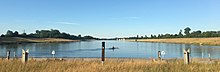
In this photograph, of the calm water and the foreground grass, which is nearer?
the foreground grass

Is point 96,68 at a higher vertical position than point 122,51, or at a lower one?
higher

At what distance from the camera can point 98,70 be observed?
35.0ft

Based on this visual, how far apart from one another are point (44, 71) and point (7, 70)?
3.89 ft

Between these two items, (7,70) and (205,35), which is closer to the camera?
(7,70)

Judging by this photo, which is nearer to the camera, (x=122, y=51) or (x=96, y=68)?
(x=96, y=68)

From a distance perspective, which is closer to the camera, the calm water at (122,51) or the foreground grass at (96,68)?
the foreground grass at (96,68)

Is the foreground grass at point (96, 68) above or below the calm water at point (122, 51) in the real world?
above

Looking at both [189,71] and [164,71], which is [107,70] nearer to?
[164,71]

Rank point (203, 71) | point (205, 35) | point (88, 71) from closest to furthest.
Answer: point (88, 71)
point (203, 71)
point (205, 35)

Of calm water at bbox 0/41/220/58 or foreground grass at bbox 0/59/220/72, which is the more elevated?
foreground grass at bbox 0/59/220/72

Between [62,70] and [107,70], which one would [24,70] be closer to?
[62,70]

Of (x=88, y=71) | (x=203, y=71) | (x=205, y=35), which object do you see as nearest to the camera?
(x=88, y=71)

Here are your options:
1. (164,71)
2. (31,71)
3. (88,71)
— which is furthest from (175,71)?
(31,71)

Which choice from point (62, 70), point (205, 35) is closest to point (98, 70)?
point (62, 70)
